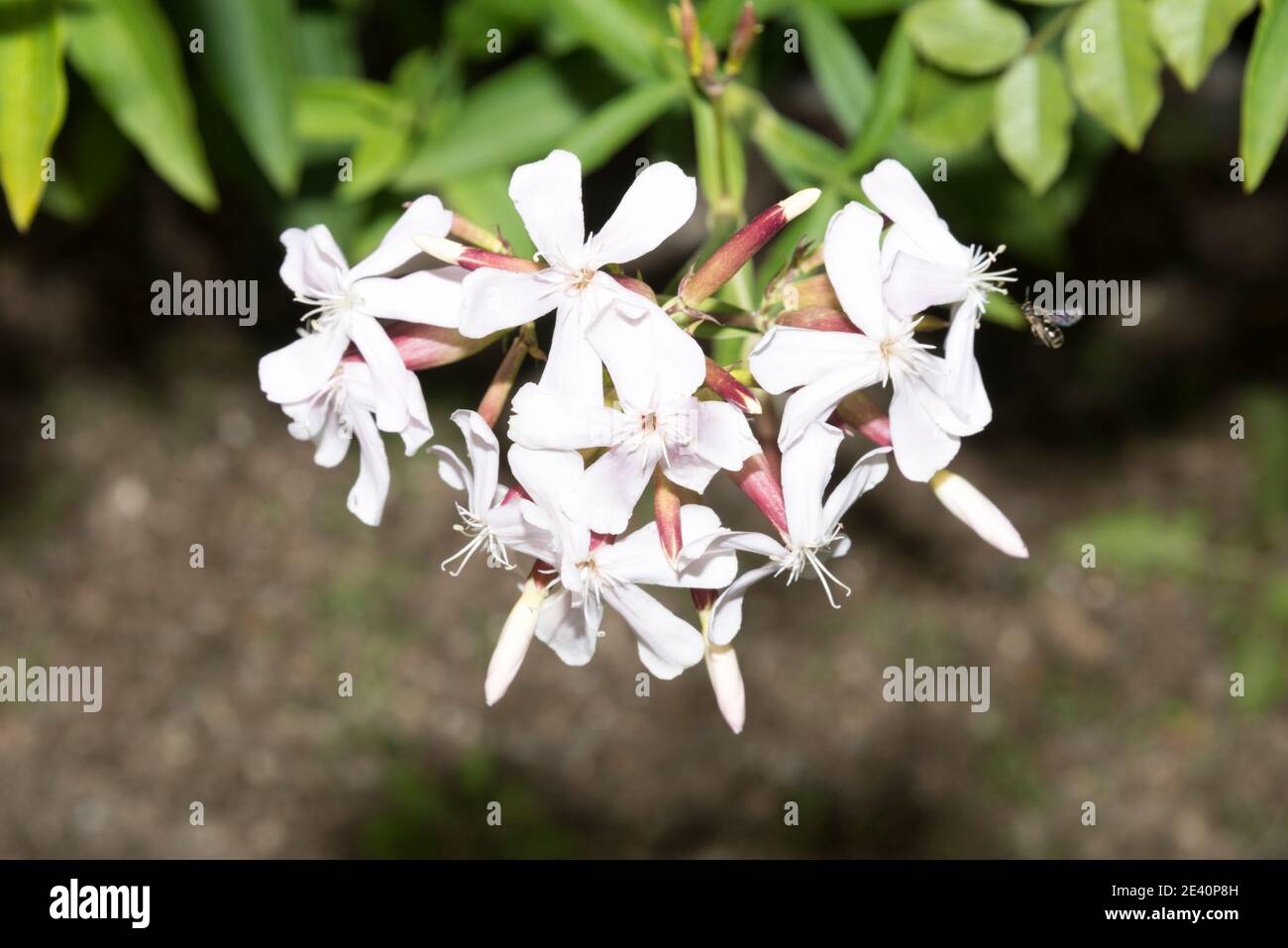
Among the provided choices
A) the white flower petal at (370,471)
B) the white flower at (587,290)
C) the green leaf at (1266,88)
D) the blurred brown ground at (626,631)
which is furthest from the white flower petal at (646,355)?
the blurred brown ground at (626,631)

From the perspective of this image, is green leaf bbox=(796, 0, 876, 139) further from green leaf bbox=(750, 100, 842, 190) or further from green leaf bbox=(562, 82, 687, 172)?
green leaf bbox=(562, 82, 687, 172)

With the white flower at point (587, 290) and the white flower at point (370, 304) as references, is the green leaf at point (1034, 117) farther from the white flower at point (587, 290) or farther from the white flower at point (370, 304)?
the white flower at point (370, 304)

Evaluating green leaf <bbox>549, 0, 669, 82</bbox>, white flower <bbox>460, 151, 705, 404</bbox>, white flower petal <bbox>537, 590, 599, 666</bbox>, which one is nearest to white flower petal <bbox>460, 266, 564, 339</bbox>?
white flower <bbox>460, 151, 705, 404</bbox>

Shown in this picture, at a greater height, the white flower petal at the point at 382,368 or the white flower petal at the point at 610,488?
the white flower petal at the point at 382,368

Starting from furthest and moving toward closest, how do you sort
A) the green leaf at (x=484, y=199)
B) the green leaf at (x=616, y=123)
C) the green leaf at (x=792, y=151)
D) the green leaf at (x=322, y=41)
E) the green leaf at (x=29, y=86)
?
the green leaf at (x=322, y=41) < the green leaf at (x=484, y=199) < the green leaf at (x=792, y=151) < the green leaf at (x=616, y=123) < the green leaf at (x=29, y=86)

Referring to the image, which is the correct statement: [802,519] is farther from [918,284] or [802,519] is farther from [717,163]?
[717,163]

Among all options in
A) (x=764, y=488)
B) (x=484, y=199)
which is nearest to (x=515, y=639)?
(x=764, y=488)

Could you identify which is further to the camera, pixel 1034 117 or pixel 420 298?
pixel 1034 117
